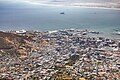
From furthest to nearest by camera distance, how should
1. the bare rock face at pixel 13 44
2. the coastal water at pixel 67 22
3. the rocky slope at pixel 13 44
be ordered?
the coastal water at pixel 67 22 → the bare rock face at pixel 13 44 → the rocky slope at pixel 13 44

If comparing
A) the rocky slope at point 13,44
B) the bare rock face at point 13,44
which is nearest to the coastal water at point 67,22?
the rocky slope at point 13,44

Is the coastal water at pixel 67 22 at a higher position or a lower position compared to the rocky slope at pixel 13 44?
lower

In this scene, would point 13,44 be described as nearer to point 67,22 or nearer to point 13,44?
point 13,44

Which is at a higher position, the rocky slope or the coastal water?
the rocky slope

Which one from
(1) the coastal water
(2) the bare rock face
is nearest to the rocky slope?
(2) the bare rock face

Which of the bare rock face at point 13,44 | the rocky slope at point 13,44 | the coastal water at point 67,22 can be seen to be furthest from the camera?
the coastal water at point 67,22

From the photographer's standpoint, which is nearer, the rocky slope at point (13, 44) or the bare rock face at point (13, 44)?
the rocky slope at point (13, 44)

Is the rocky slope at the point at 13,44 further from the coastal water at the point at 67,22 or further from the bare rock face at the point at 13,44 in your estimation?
the coastal water at the point at 67,22

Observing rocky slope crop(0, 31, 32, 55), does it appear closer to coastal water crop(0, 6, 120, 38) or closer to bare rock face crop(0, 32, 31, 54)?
bare rock face crop(0, 32, 31, 54)

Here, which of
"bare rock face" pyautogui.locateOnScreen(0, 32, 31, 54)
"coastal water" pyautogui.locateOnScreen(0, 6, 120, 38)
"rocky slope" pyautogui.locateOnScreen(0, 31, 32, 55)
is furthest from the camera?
"coastal water" pyautogui.locateOnScreen(0, 6, 120, 38)

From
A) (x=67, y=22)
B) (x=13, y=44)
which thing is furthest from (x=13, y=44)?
(x=67, y=22)

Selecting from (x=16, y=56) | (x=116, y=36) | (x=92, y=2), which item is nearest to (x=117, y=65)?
(x=16, y=56)

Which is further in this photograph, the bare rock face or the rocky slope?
the bare rock face

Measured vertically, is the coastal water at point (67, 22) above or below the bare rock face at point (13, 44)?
below
